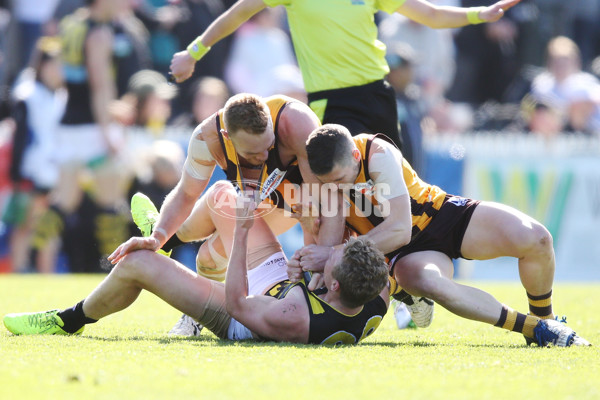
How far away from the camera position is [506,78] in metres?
12.6

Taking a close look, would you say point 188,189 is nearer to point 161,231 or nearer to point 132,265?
point 161,231

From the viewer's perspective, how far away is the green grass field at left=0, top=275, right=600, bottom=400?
11.9 feet

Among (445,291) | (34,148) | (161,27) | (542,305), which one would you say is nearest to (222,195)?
(445,291)

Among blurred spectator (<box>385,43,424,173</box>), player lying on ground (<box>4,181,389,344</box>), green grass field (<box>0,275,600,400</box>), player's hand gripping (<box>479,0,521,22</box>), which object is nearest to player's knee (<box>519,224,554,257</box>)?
green grass field (<box>0,275,600,400</box>)

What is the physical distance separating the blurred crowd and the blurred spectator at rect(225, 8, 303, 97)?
0.06 feet

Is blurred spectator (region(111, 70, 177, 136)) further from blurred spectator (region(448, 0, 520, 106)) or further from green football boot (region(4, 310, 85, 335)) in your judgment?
green football boot (region(4, 310, 85, 335))

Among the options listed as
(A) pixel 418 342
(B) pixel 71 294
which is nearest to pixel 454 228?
(A) pixel 418 342

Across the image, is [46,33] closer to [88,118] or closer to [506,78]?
[88,118]

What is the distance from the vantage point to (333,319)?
491cm

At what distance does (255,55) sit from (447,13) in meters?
5.59

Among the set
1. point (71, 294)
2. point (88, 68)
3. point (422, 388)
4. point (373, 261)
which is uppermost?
point (88, 68)

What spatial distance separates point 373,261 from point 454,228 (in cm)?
97

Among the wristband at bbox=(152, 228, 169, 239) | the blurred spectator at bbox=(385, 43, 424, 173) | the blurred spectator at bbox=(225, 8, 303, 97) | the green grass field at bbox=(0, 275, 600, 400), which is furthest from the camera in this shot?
the blurred spectator at bbox=(225, 8, 303, 97)

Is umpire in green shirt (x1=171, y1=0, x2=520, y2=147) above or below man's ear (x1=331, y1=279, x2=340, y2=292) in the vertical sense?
above
